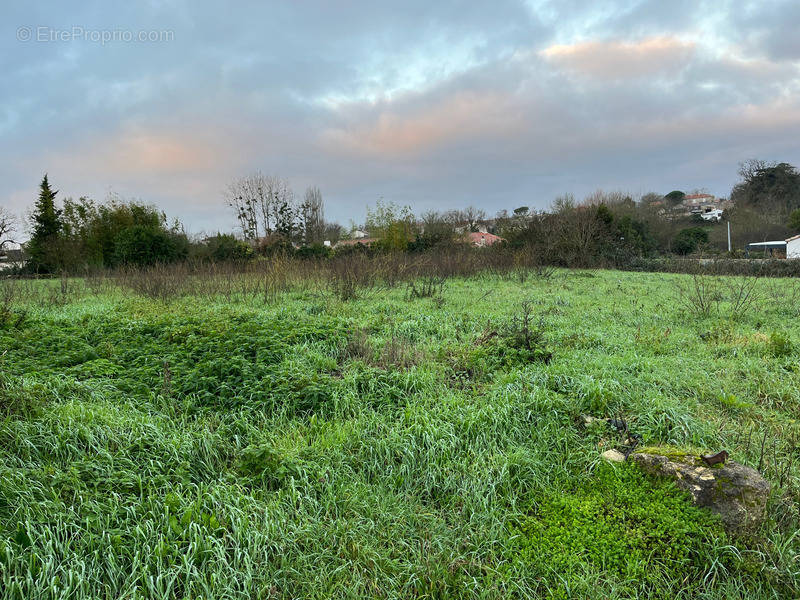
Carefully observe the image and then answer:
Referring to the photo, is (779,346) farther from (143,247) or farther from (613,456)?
(143,247)

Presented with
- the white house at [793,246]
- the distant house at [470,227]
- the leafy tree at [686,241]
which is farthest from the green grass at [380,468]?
the white house at [793,246]

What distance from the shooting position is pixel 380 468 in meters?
3.05

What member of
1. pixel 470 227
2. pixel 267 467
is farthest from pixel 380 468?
pixel 470 227

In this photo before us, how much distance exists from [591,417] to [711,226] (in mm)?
43399

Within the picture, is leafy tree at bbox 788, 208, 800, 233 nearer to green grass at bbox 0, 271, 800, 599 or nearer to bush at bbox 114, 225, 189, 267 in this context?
green grass at bbox 0, 271, 800, 599

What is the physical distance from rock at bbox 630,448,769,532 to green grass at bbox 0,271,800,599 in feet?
0.31

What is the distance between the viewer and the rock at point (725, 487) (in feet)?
7.73

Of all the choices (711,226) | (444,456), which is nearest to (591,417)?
(444,456)

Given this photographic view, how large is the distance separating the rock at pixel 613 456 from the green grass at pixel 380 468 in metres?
0.10

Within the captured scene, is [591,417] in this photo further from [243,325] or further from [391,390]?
[243,325]

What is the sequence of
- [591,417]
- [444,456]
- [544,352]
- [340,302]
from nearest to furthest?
1. [444,456]
2. [591,417]
3. [544,352]
4. [340,302]

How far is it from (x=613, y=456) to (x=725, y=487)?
2.17ft

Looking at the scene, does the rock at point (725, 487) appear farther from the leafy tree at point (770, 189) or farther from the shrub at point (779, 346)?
the leafy tree at point (770, 189)

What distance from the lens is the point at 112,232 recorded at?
27172 millimetres
